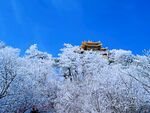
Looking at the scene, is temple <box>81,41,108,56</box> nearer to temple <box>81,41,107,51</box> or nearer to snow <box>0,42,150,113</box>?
temple <box>81,41,107,51</box>

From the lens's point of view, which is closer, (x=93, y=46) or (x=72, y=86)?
(x=72, y=86)

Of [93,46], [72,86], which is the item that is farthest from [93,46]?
[72,86]

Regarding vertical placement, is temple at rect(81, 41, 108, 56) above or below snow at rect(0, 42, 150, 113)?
above

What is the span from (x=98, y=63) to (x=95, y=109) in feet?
72.3

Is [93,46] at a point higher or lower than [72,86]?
higher

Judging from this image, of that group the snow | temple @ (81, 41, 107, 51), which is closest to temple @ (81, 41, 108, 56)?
temple @ (81, 41, 107, 51)

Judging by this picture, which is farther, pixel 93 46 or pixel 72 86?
pixel 93 46

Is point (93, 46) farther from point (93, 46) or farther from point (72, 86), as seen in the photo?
point (72, 86)

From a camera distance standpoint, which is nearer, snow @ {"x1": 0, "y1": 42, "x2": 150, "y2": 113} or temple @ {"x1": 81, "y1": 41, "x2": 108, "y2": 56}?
snow @ {"x1": 0, "y1": 42, "x2": 150, "y2": 113}

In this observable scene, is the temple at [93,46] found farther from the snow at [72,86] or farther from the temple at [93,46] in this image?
the snow at [72,86]

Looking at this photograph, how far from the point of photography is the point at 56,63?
45.8 meters

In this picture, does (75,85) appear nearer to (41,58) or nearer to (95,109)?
(95,109)

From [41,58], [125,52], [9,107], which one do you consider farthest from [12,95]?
[125,52]

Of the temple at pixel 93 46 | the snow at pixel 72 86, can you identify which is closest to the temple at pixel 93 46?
the temple at pixel 93 46
